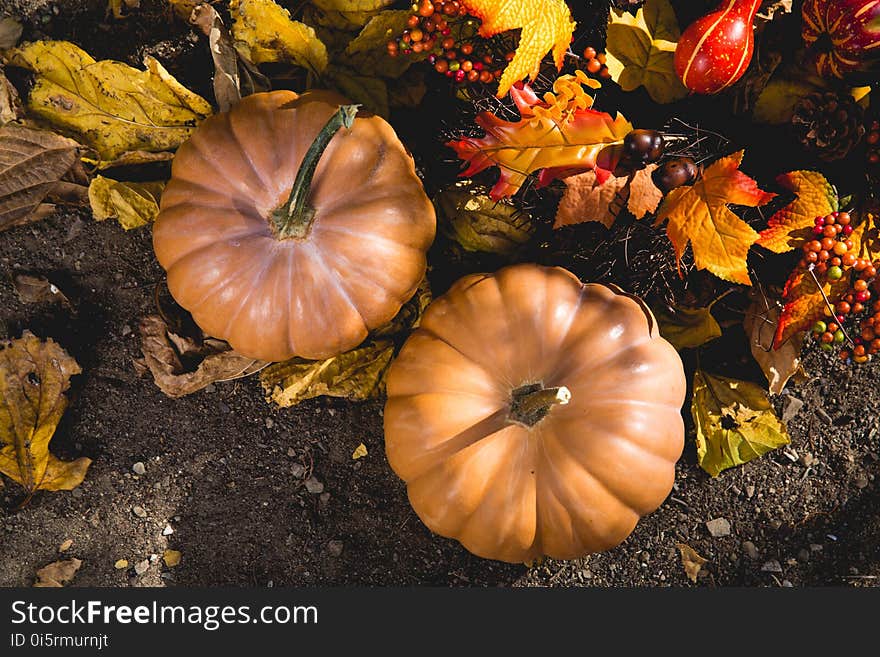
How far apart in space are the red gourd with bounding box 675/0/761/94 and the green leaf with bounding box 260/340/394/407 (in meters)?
0.81

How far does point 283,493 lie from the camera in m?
1.82

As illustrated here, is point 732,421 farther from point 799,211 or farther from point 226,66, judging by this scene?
point 226,66

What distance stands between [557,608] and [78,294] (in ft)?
4.27

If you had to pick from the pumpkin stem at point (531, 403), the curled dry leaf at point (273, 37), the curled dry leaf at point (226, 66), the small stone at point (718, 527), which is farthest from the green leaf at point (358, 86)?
the small stone at point (718, 527)

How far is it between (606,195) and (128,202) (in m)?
0.99

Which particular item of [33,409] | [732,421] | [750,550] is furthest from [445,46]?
[750,550]

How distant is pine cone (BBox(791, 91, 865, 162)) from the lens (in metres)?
1.40

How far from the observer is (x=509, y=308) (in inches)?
57.4

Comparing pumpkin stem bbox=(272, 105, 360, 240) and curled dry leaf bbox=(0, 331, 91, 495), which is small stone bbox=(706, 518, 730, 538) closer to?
pumpkin stem bbox=(272, 105, 360, 240)

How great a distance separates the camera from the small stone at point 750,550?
1.81 metres

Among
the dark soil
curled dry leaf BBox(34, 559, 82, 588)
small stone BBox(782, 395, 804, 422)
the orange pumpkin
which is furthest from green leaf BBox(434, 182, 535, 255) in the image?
curled dry leaf BBox(34, 559, 82, 588)

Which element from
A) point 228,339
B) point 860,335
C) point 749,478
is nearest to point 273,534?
point 228,339

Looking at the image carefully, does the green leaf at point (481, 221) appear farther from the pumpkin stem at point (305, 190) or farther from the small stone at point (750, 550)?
the small stone at point (750, 550)

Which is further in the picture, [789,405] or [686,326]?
[789,405]
